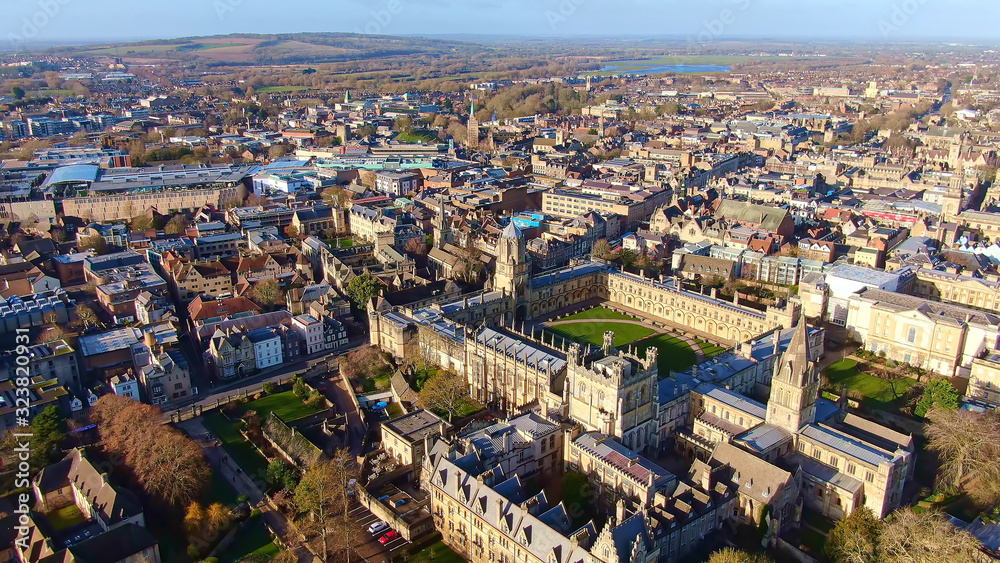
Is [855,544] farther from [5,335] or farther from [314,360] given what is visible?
[5,335]

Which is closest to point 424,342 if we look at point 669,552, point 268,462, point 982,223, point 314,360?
point 314,360

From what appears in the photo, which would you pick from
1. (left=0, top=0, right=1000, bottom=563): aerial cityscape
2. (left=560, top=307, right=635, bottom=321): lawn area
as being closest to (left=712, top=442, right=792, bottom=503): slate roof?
(left=0, top=0, right=1000, bottom=563): aerial cityscape

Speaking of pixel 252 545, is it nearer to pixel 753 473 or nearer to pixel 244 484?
pixel 244 484

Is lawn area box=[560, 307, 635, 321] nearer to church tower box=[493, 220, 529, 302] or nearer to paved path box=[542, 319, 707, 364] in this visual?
paved path box=[542, 319, 707, 364]

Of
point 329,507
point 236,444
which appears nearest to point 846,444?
point 329,507

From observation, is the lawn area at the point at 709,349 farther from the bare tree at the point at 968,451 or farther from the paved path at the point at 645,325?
the bare tree at the point at 968,451
